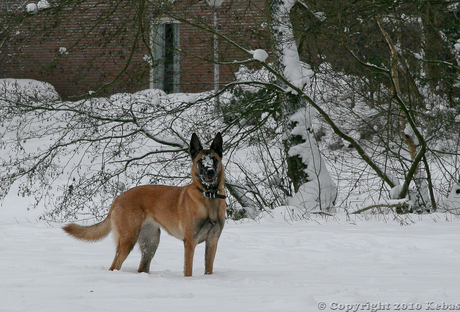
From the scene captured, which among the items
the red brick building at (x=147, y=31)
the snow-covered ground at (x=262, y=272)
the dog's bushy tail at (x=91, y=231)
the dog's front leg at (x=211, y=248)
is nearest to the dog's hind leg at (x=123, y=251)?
the snow-covered ground at (x=262, y=272)

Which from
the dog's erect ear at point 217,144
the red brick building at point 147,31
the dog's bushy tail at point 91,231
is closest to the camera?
the dog's erect ear at point 217,144

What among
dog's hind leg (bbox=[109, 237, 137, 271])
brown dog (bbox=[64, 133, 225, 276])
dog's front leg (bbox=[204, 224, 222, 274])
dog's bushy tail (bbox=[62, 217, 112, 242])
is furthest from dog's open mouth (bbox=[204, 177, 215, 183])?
dog's bushy tail (bbox=[62, 217, 112, 242])

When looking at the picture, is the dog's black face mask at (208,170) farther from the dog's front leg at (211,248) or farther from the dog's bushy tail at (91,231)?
the dog's bushy tail at (91,231)

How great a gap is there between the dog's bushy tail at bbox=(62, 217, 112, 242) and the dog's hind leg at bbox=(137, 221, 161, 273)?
0.37 m

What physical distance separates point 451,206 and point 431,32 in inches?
140

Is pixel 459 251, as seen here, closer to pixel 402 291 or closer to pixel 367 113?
pixel 402 291

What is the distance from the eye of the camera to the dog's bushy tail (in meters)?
5.66

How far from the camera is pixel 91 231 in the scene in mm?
5688

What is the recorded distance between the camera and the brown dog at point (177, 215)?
507 centimetres

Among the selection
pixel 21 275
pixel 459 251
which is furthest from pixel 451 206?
pixel 21 275

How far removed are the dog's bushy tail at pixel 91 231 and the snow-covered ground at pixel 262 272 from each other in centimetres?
29

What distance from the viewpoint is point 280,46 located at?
416 inches

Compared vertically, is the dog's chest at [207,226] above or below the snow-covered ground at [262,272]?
above

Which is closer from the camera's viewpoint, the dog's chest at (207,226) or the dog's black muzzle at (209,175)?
the dog's black muzzle at (209,175)
